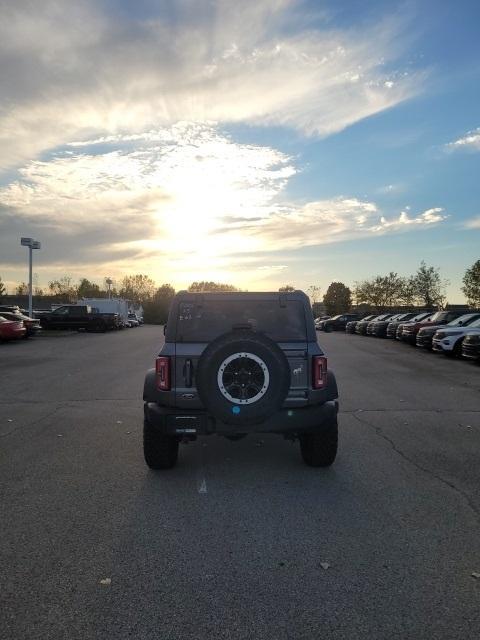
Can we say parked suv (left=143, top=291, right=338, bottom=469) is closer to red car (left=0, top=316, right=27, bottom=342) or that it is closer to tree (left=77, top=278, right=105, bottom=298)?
red car (left=0, top=316, right=27, bottom=342)

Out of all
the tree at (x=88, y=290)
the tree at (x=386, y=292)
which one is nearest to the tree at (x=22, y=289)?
the tree at (x=88, y=290)

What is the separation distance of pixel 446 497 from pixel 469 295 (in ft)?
163

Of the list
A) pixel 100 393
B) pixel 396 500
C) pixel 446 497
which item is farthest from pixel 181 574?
pixel 100 393

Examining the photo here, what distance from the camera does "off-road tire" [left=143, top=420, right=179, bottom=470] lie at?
17.7 feet

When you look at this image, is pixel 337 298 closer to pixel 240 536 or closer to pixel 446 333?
pixel 446 333

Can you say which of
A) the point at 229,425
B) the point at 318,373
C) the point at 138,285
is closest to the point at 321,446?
the point at 318,373

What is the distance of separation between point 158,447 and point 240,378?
1.23 meters

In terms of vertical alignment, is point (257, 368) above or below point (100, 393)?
above

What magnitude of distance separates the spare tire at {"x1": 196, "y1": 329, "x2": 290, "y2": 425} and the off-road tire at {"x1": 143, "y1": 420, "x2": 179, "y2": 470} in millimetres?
807

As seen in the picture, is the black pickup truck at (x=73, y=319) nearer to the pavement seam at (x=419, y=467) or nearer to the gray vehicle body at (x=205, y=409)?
the pavement seam at (x=419, y=467)

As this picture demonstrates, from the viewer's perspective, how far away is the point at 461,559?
139 inches

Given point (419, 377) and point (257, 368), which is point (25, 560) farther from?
point (419, 377)

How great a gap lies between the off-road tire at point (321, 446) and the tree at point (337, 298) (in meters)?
98.6

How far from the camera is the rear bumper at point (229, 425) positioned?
16.4 ft
